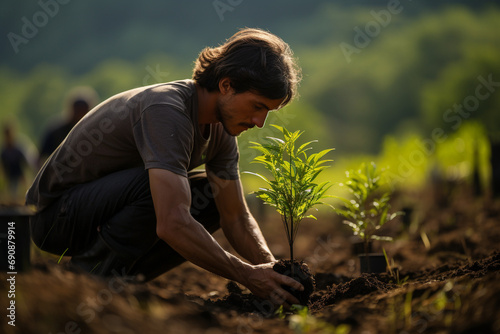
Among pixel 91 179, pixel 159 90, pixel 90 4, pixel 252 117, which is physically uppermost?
pixel 90 4

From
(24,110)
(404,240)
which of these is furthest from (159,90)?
(24,110)

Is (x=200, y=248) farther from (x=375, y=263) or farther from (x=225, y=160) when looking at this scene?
A: (x=375, y=263)

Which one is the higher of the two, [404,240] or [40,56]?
[40,56]

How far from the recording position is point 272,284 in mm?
2535

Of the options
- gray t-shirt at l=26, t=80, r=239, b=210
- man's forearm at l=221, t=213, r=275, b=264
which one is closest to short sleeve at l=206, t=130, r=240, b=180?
gray t-shirt at l=26, t=80, r=239, b=210

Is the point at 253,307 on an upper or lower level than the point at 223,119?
lower

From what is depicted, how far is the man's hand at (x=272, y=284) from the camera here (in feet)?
8.27

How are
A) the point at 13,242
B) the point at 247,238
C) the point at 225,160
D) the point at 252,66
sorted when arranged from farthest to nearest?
the point at 225,160, the point at 247,238, the point at 252,66, the point at 13,242

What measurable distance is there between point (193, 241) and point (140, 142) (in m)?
0.68

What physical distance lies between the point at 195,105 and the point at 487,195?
616cm

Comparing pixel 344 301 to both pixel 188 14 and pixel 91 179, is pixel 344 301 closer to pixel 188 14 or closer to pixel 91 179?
pixel 91 179

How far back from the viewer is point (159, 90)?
279 centimetres

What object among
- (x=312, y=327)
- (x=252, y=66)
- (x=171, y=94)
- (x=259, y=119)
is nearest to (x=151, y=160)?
(x=171, y=94)

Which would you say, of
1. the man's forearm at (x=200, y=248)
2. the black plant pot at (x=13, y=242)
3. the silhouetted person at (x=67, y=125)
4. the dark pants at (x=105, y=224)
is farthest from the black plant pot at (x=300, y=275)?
the silhouetted person at (x=67, y=125)
